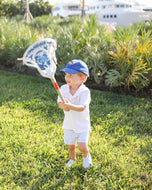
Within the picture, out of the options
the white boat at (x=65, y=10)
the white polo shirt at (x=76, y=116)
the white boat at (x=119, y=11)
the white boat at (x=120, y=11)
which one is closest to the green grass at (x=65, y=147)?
the white polo shirt at (x=76, y=116)

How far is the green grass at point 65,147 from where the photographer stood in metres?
2.19

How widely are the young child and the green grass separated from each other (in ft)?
1.27

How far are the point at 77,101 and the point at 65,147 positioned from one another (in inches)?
38.4

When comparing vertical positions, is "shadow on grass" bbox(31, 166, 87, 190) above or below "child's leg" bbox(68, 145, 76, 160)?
below

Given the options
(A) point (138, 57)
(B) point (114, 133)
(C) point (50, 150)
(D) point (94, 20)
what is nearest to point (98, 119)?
(B) point (114, 133)

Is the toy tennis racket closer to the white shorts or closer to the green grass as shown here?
the white shorts

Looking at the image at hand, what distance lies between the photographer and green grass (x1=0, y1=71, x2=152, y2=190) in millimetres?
2189

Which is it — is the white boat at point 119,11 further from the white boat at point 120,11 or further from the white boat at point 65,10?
the white boat at point 65,10

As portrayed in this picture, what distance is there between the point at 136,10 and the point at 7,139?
30.4 m

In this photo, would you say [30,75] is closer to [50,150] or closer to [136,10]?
[50,150]

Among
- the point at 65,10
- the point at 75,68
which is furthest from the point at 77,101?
the point at 65,10

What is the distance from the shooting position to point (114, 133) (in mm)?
3105

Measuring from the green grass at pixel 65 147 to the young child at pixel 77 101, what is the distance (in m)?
0.39

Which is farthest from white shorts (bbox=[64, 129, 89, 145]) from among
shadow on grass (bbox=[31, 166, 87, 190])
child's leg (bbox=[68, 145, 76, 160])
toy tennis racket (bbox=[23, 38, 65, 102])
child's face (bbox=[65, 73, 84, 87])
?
toy tennis racket (bbox=[23, 38, 65, 102])
